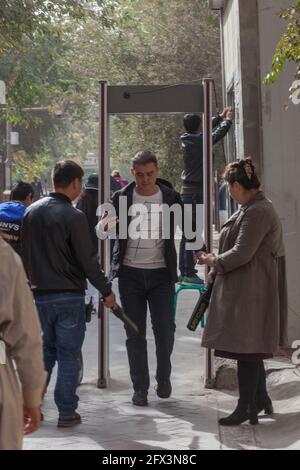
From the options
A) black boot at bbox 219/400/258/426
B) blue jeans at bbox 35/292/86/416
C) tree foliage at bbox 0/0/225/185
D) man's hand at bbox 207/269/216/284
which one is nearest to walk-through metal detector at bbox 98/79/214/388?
man's hand at bbox 207/269/216/284

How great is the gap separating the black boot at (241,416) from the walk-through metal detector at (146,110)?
1.43 metres

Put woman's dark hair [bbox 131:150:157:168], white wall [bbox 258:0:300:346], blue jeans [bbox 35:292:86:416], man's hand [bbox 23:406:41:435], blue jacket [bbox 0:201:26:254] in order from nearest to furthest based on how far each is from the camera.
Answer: man's hand [bbox 23:406:41:435] < blue jeans [bbox 35:292:86:416] < blue jacket [bbox 0:201:26:254] < woman's dark hair [bbox 131:150:157:168] < white wall [bbox 258:0:300:346]

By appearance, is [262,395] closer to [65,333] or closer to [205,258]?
[205,258]

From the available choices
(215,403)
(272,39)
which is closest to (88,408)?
(215,403)

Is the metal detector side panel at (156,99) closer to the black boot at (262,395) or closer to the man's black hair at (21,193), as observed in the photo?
the man's black hair at (21,193)

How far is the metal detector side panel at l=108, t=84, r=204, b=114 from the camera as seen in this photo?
875 cm

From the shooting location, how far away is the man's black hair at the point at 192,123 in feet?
37.1

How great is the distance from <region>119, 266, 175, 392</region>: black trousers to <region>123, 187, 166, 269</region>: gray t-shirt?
0.19 ft

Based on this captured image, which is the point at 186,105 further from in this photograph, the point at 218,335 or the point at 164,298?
the point at 218,335

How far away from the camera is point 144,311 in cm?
830

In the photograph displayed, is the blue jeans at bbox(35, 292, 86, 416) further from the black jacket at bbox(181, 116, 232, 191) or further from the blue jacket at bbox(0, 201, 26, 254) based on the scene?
the black jacket at bbox(181, 116, 232, 191)

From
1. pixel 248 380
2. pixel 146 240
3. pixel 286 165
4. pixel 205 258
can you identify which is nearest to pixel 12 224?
pixel 146 240

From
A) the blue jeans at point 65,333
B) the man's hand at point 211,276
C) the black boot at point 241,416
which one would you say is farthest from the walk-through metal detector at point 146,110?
the black boot at point 241,416

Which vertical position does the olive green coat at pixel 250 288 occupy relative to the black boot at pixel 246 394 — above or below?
above
